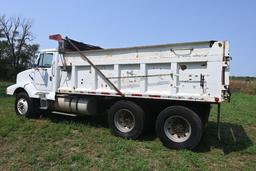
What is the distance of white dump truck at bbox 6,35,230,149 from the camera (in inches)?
260

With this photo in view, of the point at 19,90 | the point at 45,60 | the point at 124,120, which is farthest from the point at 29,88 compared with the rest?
the point at 124,120

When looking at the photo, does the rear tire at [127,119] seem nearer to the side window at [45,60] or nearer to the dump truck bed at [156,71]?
the dump truck bed at [156,71]

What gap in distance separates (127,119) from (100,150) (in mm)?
1554

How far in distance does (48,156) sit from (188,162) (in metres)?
2.87

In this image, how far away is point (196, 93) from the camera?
674 cm

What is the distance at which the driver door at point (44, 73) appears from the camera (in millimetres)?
9703

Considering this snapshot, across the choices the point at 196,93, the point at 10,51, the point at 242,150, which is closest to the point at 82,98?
the point at 196,93

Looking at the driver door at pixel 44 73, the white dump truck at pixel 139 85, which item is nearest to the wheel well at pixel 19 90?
the white dump truck at pixel 139 85

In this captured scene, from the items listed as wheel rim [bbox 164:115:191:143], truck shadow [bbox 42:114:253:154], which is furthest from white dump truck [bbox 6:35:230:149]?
truck shadow [bbox 42:114:253:154]

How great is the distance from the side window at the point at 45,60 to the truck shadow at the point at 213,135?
1.86m

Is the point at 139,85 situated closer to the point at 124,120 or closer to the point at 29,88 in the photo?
the point at 124,120

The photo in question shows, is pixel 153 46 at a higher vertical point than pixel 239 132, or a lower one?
higher

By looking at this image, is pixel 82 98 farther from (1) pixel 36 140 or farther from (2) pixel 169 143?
(2) pixel 169 143

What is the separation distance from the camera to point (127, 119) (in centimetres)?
786
